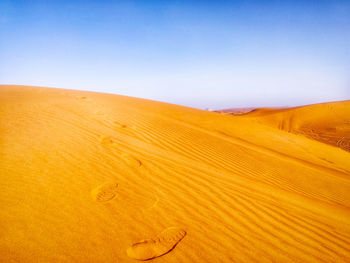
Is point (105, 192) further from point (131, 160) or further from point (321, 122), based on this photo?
point (321, 122)

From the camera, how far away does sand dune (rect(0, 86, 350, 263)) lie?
1.80 m

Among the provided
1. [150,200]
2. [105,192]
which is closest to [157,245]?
[150,200]

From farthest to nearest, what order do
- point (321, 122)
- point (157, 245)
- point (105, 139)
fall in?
point (321, 122) → point (105, 139) → point (157, 245)

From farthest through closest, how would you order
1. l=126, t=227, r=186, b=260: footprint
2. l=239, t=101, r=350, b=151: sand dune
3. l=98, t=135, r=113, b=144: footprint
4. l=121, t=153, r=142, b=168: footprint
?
1. l=239, t=101, r=350, b=151: sand dune
2. l=98, t=135, r=113, b=144: footprint
3. l=121, t=153, r=142, b=168: footprint
4. l=126, t=227, r=186, b=260: footprint

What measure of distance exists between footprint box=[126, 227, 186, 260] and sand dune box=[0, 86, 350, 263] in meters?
0.01

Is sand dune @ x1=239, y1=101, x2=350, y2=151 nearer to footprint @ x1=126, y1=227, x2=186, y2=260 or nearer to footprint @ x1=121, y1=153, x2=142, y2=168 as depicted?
footprint @ x1=121, y1=153, x2=142, y2=168

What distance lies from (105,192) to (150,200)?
0.60m

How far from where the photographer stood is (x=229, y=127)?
319 inches

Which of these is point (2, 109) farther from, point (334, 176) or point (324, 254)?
point (334, 176)

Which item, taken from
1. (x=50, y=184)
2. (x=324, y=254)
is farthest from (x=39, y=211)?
(x=324, y=254)

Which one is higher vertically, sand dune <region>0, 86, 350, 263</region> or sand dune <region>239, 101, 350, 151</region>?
sand dune <region>239, 101, 350, 151</region>

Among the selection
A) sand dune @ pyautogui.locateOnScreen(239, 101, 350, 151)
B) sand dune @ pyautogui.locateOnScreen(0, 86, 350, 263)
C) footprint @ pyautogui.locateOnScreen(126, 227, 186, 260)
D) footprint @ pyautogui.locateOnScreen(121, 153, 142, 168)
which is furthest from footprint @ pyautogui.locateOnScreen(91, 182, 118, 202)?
sand dune @ pyautogui.locateOnScreen(239, 101, 350, 151)

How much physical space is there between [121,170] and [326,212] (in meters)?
3.25

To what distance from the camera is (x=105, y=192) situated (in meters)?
2.48
